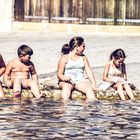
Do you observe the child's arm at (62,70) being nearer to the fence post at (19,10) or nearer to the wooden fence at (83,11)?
the wooden fence at (83,11)

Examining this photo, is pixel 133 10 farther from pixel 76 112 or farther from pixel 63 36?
pixel 76 112

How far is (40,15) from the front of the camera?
28016mm

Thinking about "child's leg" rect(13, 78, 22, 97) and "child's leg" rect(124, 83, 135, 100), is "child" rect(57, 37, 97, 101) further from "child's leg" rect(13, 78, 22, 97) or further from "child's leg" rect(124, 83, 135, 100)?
"child's leg" rect(13, 78, 22, 97)

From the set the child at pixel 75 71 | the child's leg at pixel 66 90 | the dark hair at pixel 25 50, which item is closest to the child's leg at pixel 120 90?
the child at pixel 75 71

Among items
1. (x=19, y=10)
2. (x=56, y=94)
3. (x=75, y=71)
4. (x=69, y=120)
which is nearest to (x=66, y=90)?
(x=56, y=94)

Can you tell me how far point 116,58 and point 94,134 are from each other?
199 inches

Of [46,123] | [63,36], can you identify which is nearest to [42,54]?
[63,36]

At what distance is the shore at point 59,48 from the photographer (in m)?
17.2

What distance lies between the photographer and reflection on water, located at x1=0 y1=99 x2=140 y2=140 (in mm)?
9406

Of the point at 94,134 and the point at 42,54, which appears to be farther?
the point at 42,54

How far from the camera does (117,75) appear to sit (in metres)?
14.5

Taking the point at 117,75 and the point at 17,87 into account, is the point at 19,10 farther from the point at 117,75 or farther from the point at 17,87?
the point at 17,87

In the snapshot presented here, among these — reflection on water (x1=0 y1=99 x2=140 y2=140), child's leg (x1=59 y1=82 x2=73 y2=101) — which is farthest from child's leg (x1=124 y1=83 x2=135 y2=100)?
child's leg (x1=59 y1=82 x2=73 y2=101)

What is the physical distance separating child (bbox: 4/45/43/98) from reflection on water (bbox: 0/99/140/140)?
38 centimetres
